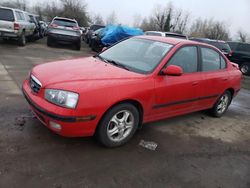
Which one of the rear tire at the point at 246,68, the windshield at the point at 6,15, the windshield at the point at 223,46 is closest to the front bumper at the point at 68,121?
the windshield at the point at 6,15

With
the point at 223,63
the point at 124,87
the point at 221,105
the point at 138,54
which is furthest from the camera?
the point at 221,105

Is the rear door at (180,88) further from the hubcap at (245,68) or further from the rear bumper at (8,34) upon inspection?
the hubcap at (245,68)

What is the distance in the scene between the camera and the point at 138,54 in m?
4.43

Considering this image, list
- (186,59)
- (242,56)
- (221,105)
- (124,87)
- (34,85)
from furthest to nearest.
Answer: (242,56) → (221,105) → (186,59) → (34,85) → (124,87)

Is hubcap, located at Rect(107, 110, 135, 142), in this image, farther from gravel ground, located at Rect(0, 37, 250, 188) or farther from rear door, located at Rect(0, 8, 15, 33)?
rear door, located at Rect(0, 8, 15, 33)

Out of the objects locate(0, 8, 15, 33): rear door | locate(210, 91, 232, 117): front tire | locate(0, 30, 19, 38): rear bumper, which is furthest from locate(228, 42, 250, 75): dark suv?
locate(0, 8, 15, 33): rear door

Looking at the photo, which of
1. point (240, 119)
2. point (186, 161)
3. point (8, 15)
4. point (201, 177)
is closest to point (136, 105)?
point (186, 161)

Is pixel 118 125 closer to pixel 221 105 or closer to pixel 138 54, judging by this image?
pixel 138 54

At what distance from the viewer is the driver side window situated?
4290 mm

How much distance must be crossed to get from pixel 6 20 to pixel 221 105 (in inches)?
439

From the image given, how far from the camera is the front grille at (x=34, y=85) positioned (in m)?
3.51

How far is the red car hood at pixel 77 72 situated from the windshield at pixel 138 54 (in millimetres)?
257

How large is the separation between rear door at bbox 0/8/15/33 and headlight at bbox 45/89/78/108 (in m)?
10.9

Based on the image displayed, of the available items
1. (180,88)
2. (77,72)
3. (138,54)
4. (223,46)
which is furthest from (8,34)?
(223,46)
